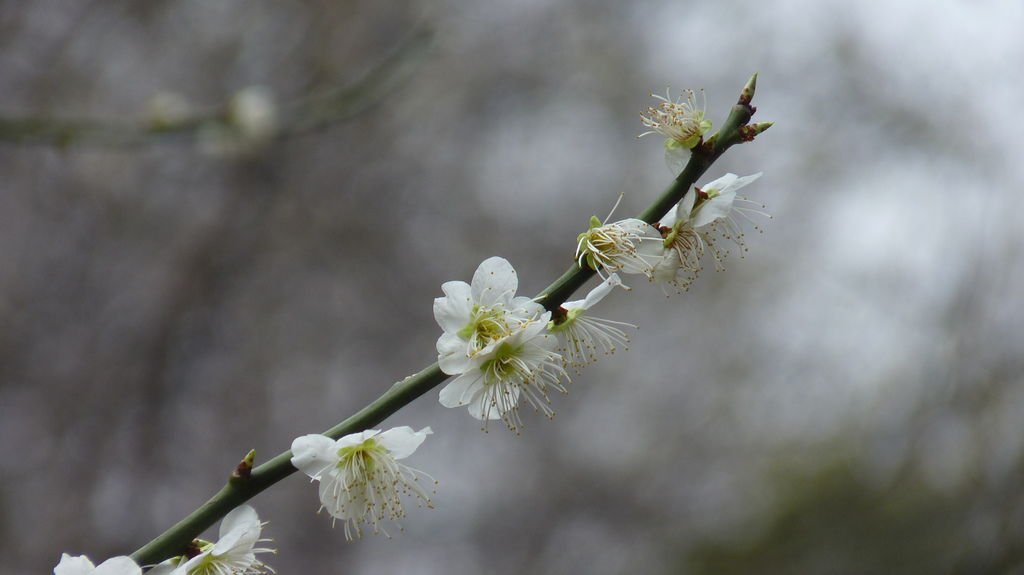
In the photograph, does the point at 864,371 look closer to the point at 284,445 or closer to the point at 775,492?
the point at 775,492

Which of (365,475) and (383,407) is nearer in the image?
(383,407)

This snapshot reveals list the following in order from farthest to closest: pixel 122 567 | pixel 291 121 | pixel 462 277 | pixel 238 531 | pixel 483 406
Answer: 1. pixel 462 277
2. pixel 291 121
3. pixel 483 406
4. pixel 238 531
5. pixel 122 567

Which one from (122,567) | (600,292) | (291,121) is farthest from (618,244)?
(291,121)

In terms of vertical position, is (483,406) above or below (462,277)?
below

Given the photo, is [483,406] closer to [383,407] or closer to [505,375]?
[505,375]

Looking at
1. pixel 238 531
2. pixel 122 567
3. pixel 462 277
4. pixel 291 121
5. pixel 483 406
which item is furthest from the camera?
pixel 462 277

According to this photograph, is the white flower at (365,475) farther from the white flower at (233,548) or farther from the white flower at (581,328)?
the white flower at (581,328)

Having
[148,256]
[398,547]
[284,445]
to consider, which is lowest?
[398,547]

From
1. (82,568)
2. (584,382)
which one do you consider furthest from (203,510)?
(584,382)
